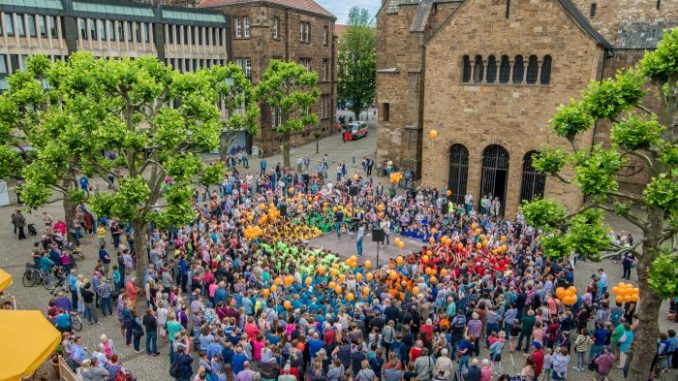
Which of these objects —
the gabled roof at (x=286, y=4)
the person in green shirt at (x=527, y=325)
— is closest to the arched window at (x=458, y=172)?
the person in green shirt at (x=527, y=325)

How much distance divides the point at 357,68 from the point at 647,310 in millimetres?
50778

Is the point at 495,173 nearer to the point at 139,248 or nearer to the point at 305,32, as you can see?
the point at 139,248

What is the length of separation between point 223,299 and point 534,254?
1215cm

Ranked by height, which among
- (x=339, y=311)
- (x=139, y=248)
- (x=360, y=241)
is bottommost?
(x=360, y=241)

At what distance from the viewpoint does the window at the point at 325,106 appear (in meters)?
53.2

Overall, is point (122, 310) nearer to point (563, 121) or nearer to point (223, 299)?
point (223, 299)

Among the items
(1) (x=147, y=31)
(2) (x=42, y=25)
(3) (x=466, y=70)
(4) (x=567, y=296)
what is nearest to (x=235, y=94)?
(1) (x=147, y=31)

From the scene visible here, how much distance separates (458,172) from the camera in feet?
98.4

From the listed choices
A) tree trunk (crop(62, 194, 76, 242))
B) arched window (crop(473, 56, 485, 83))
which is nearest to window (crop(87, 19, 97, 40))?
tree trunk (crop(62, 194, 76, 242))

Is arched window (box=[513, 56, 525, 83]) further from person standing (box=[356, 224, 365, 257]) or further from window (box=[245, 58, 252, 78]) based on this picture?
window (box=[245, 58, 252, 78])

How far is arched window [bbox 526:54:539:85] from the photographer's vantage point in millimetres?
26500

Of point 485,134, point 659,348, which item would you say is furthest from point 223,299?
point 485,134

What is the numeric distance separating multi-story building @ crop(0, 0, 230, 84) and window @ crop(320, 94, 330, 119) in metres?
12.4

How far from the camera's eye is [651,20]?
28.5 meters
